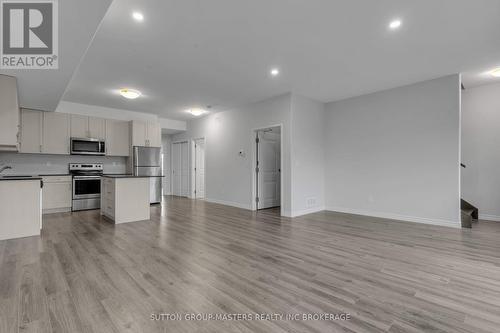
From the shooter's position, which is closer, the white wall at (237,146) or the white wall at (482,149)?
the white wall at (482,149)

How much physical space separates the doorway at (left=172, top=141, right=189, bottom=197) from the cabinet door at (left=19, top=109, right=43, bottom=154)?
4.16 m

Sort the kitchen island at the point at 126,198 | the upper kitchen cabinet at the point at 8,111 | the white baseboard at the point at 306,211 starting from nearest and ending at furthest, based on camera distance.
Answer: the upper kitchen cabinet at the point at 8,111 < the kitchen island at the point at 126,198 < the white baseboard at the point at 306,211

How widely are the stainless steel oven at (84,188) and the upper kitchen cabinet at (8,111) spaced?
235cm

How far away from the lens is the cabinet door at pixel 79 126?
6.05 m

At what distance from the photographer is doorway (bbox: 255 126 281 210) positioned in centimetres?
629

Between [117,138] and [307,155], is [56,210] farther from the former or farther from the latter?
[307,155]

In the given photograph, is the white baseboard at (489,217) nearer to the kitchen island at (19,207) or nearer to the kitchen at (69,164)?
the kitchen at (69,164)

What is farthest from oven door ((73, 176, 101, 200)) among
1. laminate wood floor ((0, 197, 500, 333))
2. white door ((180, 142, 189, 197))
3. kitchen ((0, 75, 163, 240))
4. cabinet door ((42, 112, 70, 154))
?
white door ((180, 142, 189, 197))

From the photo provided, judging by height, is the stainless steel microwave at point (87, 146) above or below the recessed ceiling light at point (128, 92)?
below

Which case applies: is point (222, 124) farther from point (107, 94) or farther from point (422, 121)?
point (422, 121)

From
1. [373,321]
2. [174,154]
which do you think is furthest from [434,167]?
[174,154]

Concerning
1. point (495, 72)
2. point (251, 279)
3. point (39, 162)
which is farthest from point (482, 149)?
point (39, 162)

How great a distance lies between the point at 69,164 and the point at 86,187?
922 millimetres

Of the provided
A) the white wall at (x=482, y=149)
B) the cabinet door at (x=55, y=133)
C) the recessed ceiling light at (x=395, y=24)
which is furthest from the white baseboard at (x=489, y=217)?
the cabinet door at (x=55, y=133)
